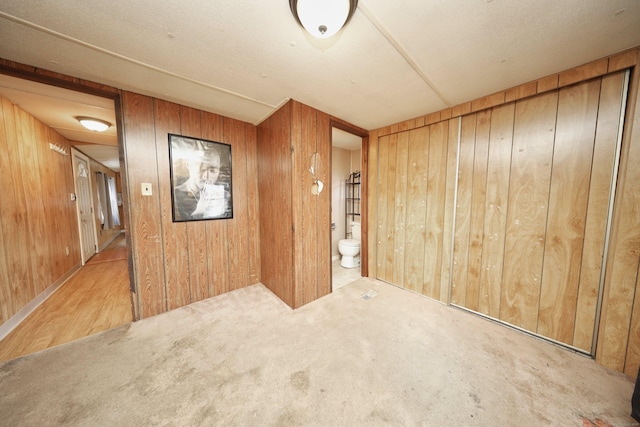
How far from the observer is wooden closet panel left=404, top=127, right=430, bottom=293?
249 centimetres

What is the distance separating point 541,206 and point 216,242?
11.3 ft

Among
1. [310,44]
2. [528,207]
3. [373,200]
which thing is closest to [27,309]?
[310,44]

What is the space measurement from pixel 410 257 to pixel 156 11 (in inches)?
124

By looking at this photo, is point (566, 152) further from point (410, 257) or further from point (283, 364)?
point (283, 364)

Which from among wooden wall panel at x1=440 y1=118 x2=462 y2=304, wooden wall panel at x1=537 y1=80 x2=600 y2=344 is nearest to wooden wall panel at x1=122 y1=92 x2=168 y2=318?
wooden wall panel at x1=440 y1=118 x2=462 y2=304

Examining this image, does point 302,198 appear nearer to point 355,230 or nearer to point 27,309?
point 355,230

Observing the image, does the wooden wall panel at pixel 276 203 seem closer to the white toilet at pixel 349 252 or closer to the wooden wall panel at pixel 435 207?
the white toilet at pixel 349 252

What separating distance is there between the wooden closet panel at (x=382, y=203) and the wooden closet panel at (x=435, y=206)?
568 mm

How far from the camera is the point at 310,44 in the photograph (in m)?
1.32

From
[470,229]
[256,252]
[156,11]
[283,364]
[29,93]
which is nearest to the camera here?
[156,11]

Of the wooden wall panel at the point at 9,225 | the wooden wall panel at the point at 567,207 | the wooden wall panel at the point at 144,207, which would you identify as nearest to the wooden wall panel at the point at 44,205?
the wooden wall panel at the point at 9,225

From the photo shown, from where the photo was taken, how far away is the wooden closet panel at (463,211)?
214 cm

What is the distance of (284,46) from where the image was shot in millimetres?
1332

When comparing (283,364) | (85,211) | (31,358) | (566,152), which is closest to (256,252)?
(283,364)
